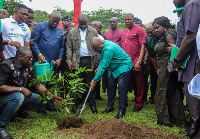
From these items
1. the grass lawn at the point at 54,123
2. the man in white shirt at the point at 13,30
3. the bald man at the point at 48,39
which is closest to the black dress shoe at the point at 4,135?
the grass lawn at the point at 54,123

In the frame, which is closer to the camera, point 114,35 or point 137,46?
point 137,46

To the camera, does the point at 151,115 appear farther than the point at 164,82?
Yes

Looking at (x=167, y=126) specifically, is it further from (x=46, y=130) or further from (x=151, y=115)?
(x=46, y=130)

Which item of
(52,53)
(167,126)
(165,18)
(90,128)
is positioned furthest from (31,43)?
(167,126)

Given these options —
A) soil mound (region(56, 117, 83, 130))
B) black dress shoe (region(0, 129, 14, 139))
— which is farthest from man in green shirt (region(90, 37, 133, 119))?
black dress shoe (region(0, 129, 14, 139))

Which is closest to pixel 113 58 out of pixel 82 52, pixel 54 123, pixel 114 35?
pixel 82 52

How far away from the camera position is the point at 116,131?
3.41 m

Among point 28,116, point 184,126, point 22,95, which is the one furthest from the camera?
point 28,116

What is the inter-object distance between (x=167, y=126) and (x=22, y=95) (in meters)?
2.65

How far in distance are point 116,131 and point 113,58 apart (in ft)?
5.54

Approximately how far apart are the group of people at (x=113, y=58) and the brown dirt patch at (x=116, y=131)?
479 mm

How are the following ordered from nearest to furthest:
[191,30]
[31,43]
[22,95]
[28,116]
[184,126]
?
[191,30]
[22,95]
[184,126]
[28,116]
[31,43]

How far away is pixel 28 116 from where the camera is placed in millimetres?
4332

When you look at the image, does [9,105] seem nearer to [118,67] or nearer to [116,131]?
[116,131]
